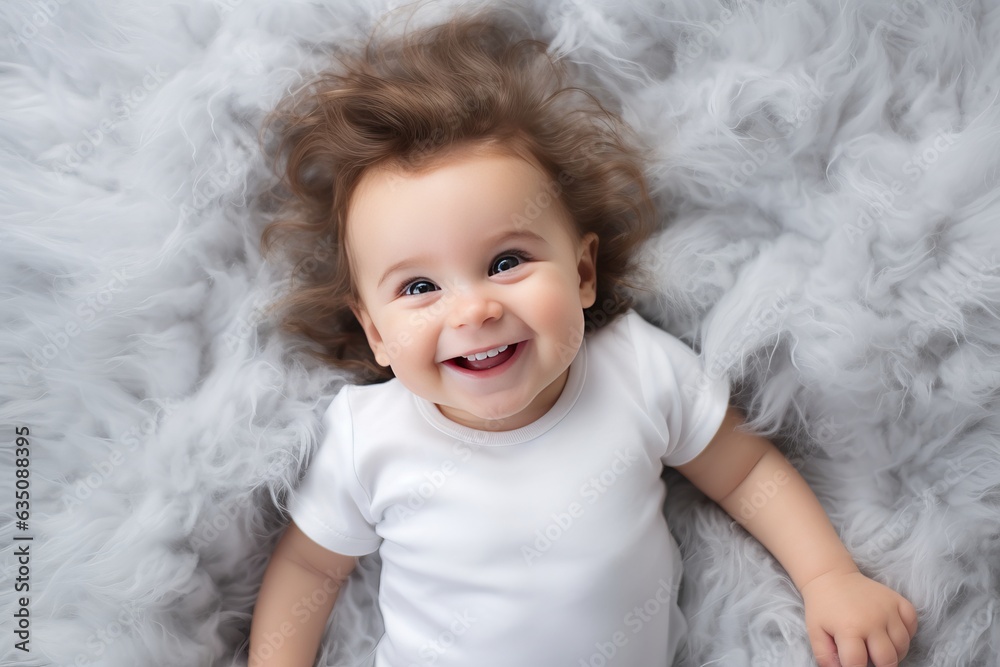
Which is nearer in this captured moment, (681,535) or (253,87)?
(253,87)

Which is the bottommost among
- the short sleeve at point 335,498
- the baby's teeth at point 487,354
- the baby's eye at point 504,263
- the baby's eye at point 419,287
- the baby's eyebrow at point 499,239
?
the short sleeve at point 335,498

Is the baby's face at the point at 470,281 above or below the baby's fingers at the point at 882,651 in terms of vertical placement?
above

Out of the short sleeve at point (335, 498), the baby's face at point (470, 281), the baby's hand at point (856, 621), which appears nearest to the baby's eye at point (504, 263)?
the baby's face at point (470, 281)

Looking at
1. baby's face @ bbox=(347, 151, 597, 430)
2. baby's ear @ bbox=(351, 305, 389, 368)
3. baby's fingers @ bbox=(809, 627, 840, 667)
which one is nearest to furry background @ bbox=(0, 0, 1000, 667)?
baby's fingers @ bbox=(809, 627, 840, 667)

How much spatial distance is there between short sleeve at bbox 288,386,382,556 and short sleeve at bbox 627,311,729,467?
0.51 m

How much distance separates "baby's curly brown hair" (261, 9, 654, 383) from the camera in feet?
4.22

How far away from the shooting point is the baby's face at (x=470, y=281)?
3.89 feet

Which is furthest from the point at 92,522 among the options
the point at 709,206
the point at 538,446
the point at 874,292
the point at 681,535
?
the point at 874,292

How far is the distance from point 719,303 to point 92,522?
1.09 metres

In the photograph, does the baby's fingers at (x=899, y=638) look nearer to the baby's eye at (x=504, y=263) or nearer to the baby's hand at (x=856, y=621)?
the baby's hand at (x=856, y=621)

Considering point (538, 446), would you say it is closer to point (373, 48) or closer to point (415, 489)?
point (415, 489)

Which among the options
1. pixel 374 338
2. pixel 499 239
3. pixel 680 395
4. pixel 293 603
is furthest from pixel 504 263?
pixel 293 603

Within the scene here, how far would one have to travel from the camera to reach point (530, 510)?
4.23 feet

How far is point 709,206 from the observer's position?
1.41m
